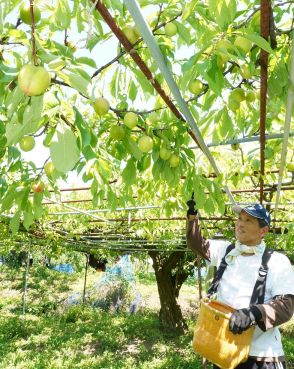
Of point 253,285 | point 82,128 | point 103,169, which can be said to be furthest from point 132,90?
point 253,285

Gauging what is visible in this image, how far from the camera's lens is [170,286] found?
10367 mm

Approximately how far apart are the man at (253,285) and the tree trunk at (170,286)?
25.1 feet

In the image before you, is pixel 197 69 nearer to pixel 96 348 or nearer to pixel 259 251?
pixel 259 251

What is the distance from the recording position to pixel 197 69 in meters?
1.06

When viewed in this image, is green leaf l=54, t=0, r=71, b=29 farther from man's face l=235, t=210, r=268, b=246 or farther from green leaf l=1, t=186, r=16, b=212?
man's face l=235, t=210, r=268, b=246

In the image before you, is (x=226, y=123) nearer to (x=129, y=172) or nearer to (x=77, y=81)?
(x=129, y=172)

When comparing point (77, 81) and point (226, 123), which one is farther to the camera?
point (226, 123)

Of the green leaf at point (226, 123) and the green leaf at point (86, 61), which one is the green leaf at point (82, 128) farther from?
A: the green leaf at point (226, 123)

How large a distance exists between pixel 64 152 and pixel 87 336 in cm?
848

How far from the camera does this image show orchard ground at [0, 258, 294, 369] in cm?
678

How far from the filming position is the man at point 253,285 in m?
2.10

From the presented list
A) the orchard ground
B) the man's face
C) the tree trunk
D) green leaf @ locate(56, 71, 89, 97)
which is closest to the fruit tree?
green leaf @ locate(56, 71, 89, 97)

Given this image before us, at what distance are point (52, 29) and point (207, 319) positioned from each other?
1665 millimetres

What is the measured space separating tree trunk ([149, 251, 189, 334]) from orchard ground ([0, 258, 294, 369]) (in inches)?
12.4
